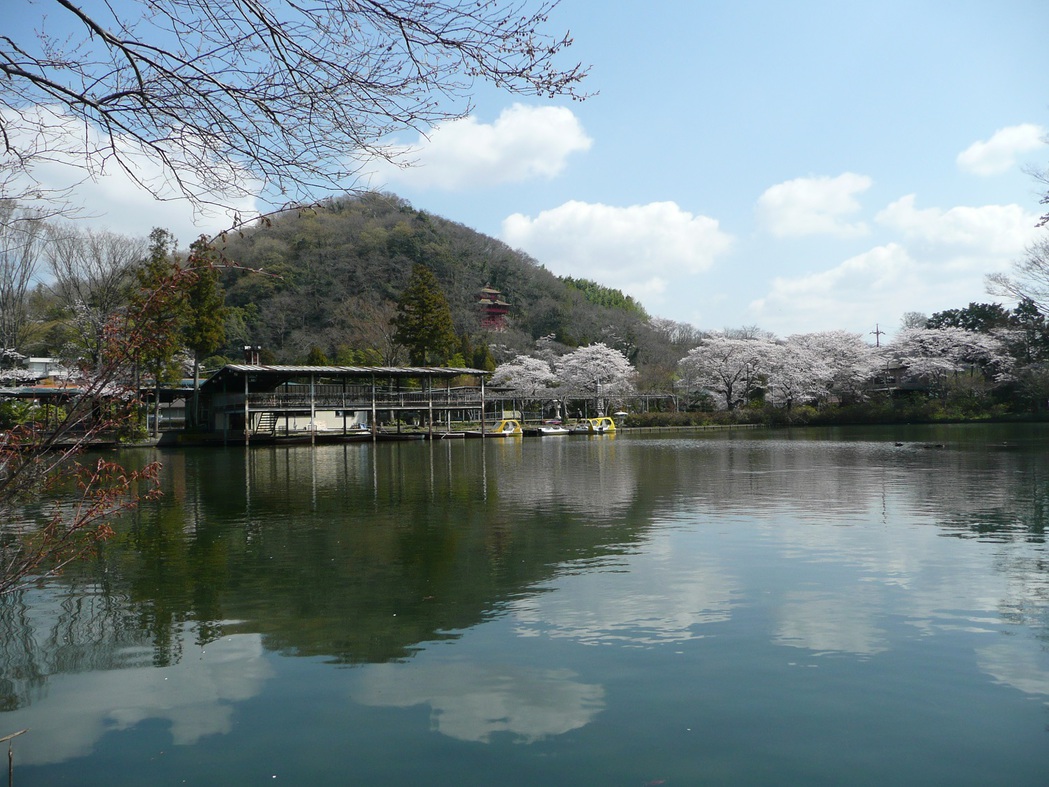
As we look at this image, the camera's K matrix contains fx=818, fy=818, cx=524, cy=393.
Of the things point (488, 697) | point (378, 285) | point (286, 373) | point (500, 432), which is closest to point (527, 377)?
point (500, 432)

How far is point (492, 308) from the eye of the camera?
79312mm

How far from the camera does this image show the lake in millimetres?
4504

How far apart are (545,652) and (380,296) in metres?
70.2

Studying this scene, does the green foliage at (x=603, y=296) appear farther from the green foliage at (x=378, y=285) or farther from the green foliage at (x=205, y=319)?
the green foliage at (x=205, y=319)

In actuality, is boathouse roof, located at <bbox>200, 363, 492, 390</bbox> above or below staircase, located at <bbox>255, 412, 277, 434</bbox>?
above

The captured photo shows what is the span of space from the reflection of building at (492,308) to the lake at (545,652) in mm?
65113

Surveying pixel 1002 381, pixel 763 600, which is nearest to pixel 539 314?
pixel 1002 381

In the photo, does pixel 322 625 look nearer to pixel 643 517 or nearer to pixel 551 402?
pixel 643 517

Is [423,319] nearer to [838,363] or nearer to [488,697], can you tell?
[838,363]

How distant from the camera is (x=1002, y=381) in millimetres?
49438

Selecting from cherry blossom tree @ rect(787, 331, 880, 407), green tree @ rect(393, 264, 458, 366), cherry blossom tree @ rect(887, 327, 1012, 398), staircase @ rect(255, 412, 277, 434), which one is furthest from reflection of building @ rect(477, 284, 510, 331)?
cherry blossom tree @ rect(887, 327, 1012, 398)

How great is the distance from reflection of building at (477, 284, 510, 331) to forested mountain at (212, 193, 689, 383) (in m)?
0.67

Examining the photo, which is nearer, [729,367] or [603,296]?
[729,367]

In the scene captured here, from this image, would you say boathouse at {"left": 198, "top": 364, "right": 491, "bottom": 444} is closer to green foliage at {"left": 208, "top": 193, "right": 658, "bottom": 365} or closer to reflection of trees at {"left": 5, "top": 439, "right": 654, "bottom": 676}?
green foliage at {"left": 208, "top": 193, "right": 658, "bottom": 365}
